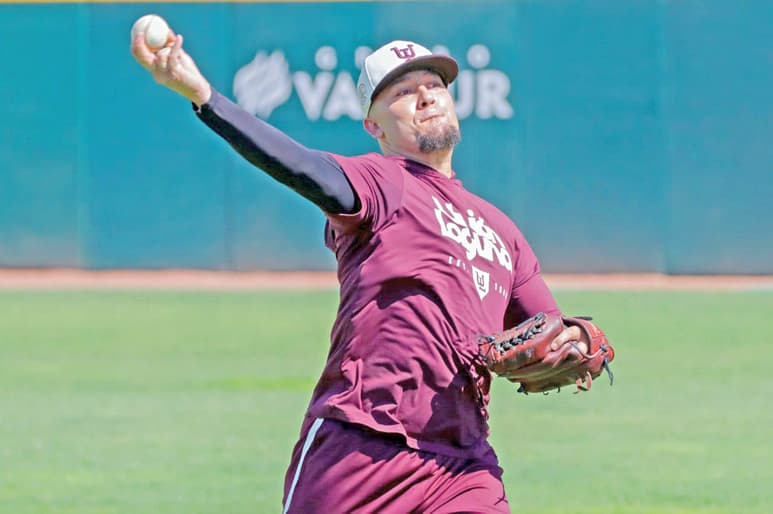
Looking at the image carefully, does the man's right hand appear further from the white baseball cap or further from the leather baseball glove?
the leather baseball glove

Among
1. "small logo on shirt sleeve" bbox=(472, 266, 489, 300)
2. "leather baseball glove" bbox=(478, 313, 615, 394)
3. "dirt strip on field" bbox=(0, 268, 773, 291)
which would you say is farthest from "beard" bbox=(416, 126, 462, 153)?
"dirt strip on field" bbox=(0, 268, 773, 291)

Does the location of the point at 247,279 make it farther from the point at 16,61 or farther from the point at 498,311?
the point at 498,311

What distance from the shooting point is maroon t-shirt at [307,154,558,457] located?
4.33 metres

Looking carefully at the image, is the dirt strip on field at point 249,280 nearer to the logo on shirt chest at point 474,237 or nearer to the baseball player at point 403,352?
the logo on shirt chest at point 474,237

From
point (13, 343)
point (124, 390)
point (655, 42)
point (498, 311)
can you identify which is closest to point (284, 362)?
point (124, 390)

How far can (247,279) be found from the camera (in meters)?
19.7

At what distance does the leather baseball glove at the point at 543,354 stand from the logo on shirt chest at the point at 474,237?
0.58ft

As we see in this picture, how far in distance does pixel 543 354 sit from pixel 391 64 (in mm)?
1002

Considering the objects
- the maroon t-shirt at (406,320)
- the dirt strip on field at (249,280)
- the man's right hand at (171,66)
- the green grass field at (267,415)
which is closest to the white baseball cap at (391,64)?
the maroon t-shirt at (406,320)

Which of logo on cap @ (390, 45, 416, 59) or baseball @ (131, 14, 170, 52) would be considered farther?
logo on cap @ (390, 45, 416, 59)

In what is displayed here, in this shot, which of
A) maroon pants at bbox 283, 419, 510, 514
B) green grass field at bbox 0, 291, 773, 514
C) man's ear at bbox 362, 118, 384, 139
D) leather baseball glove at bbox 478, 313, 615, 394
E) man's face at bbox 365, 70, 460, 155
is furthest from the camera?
green grass field at bbox 0, 291, 773, 514

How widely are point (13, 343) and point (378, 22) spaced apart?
25.7ft

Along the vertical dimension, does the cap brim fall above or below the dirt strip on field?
above

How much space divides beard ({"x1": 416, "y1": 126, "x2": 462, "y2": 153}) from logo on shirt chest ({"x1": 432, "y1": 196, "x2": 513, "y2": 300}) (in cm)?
17
